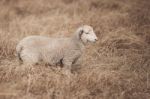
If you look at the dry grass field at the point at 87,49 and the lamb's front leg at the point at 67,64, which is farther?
the lamb's front leg at the point at 67,64

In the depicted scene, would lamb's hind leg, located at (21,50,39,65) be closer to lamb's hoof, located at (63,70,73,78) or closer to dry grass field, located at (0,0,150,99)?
dry grass field, located at (0,0,150,99)

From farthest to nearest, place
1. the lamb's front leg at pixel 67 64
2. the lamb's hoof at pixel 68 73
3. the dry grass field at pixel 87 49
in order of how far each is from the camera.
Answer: the lamb's front leg at pixel 67 64, the lamb's hoof at pixel 68 73, the dry grass field at pixel 87 49

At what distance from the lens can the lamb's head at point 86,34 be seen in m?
5.95

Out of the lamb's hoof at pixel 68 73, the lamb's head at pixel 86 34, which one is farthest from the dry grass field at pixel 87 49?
the lamb's head at pixel 86 34

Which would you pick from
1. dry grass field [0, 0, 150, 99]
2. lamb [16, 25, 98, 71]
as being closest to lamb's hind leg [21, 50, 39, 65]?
lamb [16, 25, 98, 71]

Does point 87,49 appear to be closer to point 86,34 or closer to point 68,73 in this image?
point 86,34

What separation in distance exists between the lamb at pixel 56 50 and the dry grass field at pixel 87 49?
168mm

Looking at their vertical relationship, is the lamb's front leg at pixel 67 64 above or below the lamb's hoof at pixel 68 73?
above

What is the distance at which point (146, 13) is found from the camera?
388 inches

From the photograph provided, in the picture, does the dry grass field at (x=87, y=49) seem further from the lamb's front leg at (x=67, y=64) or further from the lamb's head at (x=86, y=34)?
the lamb's head at (x=86, y=34)

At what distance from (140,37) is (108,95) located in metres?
3.07

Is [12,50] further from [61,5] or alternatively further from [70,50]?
[61,5]

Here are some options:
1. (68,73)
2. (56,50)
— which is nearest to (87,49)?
(56,50)

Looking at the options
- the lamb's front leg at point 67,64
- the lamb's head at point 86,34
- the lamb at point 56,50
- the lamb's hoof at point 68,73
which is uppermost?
the lamb's head at point 86,34
